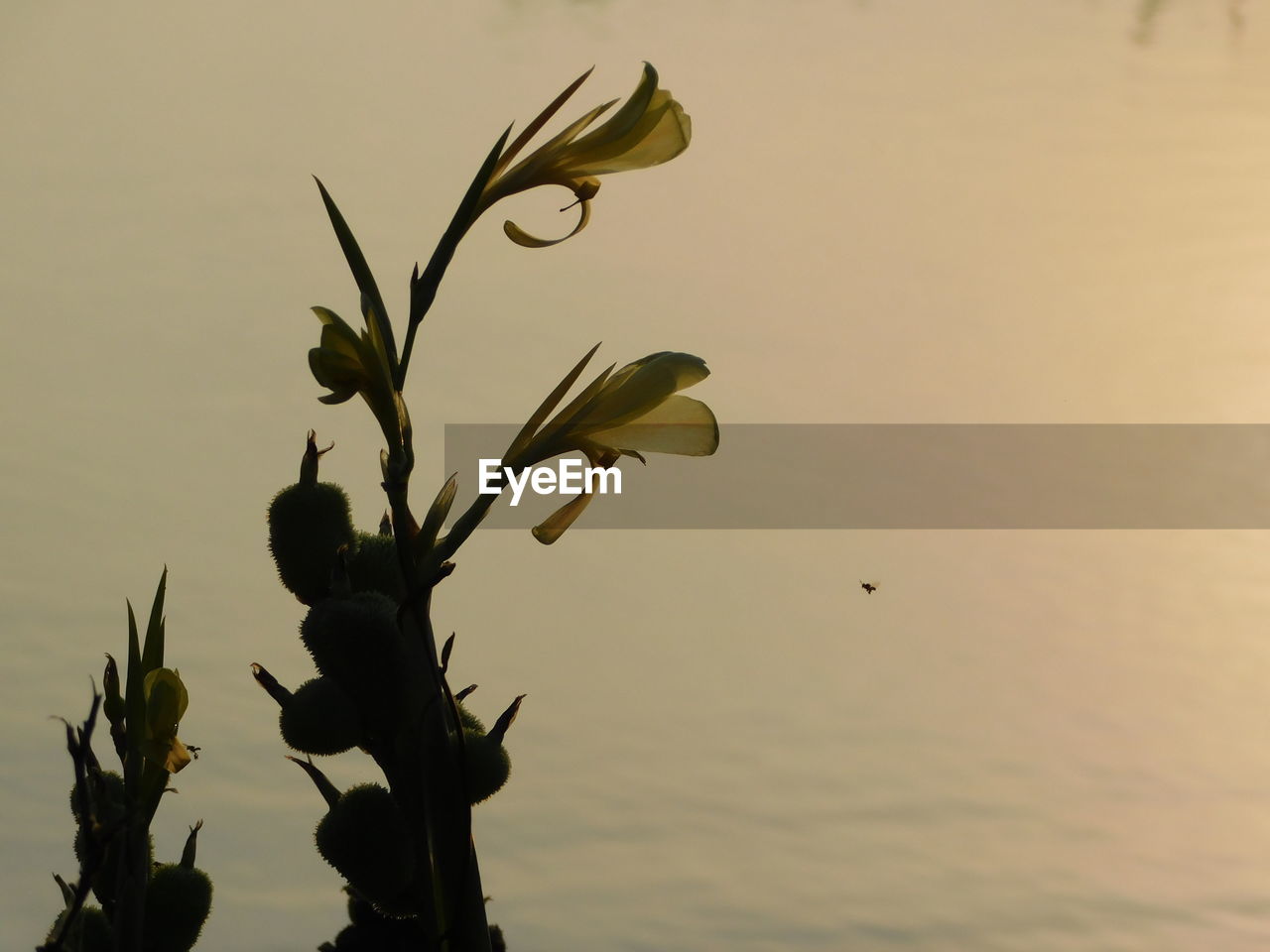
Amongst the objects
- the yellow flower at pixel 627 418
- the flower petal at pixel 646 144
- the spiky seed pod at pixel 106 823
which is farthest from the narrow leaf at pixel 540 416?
the spiky seed pod at pixel 106 823

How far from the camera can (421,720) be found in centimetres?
65

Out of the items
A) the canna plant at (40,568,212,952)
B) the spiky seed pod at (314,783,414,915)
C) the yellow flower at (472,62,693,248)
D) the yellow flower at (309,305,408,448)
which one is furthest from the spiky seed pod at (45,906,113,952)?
the yellow flower at (472,62,693,248)

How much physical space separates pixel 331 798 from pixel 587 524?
321 cm

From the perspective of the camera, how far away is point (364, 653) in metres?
0.64

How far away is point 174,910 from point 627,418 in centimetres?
32

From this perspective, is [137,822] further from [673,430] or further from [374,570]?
[673,430]

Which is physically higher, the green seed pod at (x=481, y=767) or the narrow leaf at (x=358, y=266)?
the narrow leaf at (x=358, y=266)

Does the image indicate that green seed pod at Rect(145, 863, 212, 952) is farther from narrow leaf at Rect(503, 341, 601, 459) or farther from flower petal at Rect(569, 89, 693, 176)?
flower petal at Rect(569, 89, 693, 176)

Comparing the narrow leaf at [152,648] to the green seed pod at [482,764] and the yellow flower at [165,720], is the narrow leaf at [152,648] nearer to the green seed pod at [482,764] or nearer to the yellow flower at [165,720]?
the yellow flower at [165,720]

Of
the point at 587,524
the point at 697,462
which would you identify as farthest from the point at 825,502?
the point at 587,524

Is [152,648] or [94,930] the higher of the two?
[152,648]

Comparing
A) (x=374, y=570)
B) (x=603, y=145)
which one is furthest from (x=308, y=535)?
(x=603, y=145)

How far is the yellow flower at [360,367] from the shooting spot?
2.15ft
